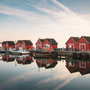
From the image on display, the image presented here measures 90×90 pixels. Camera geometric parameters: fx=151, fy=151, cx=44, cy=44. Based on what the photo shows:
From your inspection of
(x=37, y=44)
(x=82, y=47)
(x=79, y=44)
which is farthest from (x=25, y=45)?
(x=82, y=47)

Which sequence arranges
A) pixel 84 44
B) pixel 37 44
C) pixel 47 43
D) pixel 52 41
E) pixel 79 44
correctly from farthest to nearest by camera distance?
pixel 37 44 < pixel 52 41 < pixel 47 43 < pixel 79 44 < pixel 84 44

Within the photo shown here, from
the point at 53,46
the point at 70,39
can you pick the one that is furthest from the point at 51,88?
the point at 53,46

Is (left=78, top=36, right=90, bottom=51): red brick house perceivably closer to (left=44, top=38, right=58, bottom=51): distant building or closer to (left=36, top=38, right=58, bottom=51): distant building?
(left=36, top=38, right=58, bottom=51): distant building

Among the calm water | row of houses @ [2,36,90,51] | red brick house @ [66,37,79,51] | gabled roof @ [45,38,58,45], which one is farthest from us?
gabled roof @ [45,38,58,45]

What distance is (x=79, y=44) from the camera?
173 ft

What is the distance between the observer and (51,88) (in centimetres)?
1750

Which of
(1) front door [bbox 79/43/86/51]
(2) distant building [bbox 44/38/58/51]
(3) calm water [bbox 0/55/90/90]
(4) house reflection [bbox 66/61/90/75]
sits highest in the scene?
(2) distant building [bbox 44/38/58/51]

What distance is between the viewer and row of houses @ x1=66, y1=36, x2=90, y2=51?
5016 centimetres

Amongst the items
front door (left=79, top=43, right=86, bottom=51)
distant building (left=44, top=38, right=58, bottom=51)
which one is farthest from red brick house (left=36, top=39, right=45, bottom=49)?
front door (left=79, top=43, right=86, bottom=51)

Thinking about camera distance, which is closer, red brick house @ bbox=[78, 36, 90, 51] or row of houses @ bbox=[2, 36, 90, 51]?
Answer: red brick house @ bbox=[78, 36, 90, 51]

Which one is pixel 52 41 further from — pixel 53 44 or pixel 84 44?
pixel 84 44

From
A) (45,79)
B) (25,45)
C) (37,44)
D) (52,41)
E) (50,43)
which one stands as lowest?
(45,79)

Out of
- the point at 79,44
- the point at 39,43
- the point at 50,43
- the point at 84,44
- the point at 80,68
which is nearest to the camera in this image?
the point at 80,68

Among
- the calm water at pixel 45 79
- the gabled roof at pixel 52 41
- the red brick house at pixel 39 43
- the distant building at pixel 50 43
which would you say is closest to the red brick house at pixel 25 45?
the red brick house at pixel 39 43
